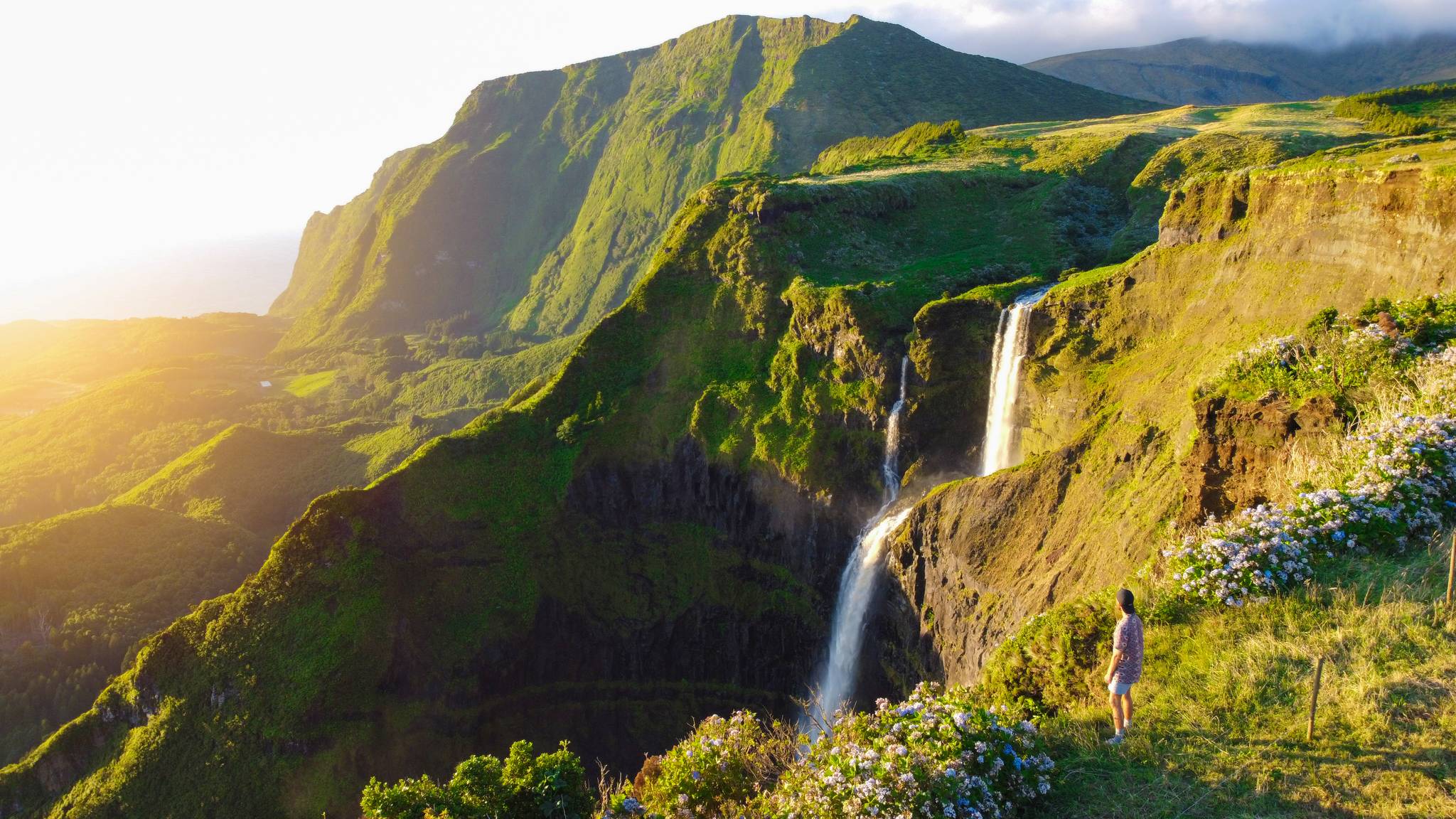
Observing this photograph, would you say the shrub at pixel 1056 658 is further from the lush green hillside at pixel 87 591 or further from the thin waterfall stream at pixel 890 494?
the lush green hillside at pixel 87 591

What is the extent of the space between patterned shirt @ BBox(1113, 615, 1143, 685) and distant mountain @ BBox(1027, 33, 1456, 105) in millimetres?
185557

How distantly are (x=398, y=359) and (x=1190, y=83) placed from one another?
632 ft

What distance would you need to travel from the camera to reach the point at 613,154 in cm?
17325

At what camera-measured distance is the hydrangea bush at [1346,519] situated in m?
11.6

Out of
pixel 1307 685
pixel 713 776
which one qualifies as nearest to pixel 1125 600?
pixel 1307 685

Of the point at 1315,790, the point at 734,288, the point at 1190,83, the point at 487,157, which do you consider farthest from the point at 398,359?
the point at 1190,83

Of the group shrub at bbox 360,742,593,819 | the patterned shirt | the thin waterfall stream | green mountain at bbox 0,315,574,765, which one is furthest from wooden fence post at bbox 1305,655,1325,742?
green mountain at bbox 0,315,574,765

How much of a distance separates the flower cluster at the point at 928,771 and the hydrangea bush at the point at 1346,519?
165 inches

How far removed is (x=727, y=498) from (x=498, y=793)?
27.5 m

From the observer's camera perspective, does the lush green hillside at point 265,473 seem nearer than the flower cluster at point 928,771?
No

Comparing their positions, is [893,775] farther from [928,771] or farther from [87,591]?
[87,591]

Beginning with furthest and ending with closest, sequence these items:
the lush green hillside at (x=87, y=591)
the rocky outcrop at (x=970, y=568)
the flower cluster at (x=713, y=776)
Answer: the lush green hillside at (x=87, y=591) < the rocky outcrop at (x=970, y=568) < the flower cluster at (x=713, y=776)

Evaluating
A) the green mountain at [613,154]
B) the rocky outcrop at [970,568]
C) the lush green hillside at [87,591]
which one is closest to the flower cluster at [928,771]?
the rocky outcrop at [970,568]

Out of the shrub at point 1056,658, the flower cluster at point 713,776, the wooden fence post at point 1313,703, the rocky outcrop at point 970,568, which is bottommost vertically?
the rocky outcrop at point 970,568
